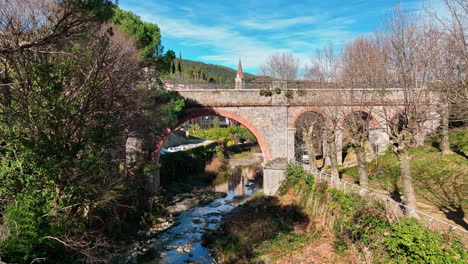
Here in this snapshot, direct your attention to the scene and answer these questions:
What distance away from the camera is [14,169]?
26.1ft

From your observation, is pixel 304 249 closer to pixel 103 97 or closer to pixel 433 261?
pixel 433 261

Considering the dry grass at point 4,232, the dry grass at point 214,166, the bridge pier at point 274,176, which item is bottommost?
the dry grass at point 214,166

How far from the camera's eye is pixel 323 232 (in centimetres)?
1200

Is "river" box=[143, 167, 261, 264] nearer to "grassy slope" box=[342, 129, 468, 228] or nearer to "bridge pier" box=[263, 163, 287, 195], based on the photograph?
"bridge pier" box=[263, 163, 287, 195]

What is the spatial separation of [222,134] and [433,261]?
1717 inches

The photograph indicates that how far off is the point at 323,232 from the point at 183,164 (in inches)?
730

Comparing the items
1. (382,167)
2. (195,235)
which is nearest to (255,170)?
(382,167)

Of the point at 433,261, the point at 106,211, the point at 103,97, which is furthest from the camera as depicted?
the point at 106,211

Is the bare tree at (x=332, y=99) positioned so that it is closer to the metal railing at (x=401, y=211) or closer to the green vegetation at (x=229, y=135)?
the metal railing at (x=401, y=211)

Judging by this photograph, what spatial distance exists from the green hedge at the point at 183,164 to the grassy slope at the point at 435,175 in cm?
1405

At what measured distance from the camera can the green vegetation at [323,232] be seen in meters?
7.16

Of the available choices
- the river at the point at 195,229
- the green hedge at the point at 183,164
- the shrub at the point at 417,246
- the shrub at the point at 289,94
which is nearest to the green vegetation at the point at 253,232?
the river at the point at 195,229

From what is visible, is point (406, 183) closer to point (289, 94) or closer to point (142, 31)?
point (289, 94)

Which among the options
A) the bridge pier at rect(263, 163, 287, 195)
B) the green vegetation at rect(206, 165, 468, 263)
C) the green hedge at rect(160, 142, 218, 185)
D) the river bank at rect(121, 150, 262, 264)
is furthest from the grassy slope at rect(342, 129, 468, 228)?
the green hedge at rect(160, 142, 218, 185)
